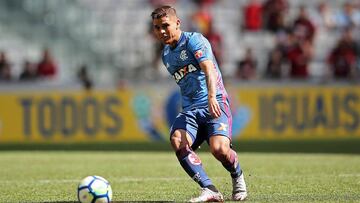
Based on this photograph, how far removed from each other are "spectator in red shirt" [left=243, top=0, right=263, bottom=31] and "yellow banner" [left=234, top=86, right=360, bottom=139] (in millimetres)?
3578

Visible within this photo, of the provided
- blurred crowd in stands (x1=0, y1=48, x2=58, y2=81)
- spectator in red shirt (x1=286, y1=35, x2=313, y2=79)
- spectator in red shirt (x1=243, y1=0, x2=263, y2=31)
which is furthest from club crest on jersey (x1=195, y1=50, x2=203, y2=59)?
spectator in red shirt (x1=243, y1=0, x2=263, y2=31)

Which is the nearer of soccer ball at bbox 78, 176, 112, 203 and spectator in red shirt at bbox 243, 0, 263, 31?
soccer ball at bbox 78, 176, 112, 203

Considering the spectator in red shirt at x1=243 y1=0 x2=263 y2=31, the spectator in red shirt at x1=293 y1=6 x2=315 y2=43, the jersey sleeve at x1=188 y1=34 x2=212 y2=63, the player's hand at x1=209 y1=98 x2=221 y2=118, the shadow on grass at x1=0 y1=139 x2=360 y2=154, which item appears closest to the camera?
the player's hand at x1=209 y1=98 x2=221 y2=118

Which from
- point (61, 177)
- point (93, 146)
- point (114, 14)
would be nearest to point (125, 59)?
point (114, 14)

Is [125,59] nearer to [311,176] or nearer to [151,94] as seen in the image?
[151,94]

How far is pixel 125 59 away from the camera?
2325cm

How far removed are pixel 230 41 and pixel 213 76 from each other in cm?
1575

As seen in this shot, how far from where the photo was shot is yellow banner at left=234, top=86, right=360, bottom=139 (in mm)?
20156

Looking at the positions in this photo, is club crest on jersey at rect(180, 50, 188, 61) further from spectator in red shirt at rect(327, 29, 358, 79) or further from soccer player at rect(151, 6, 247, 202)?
spectator in red shirt at rect(327, 29, 358, 79)

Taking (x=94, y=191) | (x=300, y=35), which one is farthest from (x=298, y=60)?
(x=94, y=191)

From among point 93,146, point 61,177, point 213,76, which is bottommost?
point 93,146

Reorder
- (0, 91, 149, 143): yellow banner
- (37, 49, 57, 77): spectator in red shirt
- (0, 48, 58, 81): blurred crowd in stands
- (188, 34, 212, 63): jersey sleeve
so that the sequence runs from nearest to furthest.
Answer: (188, 34, 212, 63): jersey sleeve
(0, 91, 149, 143): yellow banner
(0, 48, 58, 81): blurred crowd in stands
(37, 49, 57, 77): spectator in red shirt

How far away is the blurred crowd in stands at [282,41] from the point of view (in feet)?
69.8

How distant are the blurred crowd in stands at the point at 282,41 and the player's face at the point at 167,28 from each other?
11.8 m
